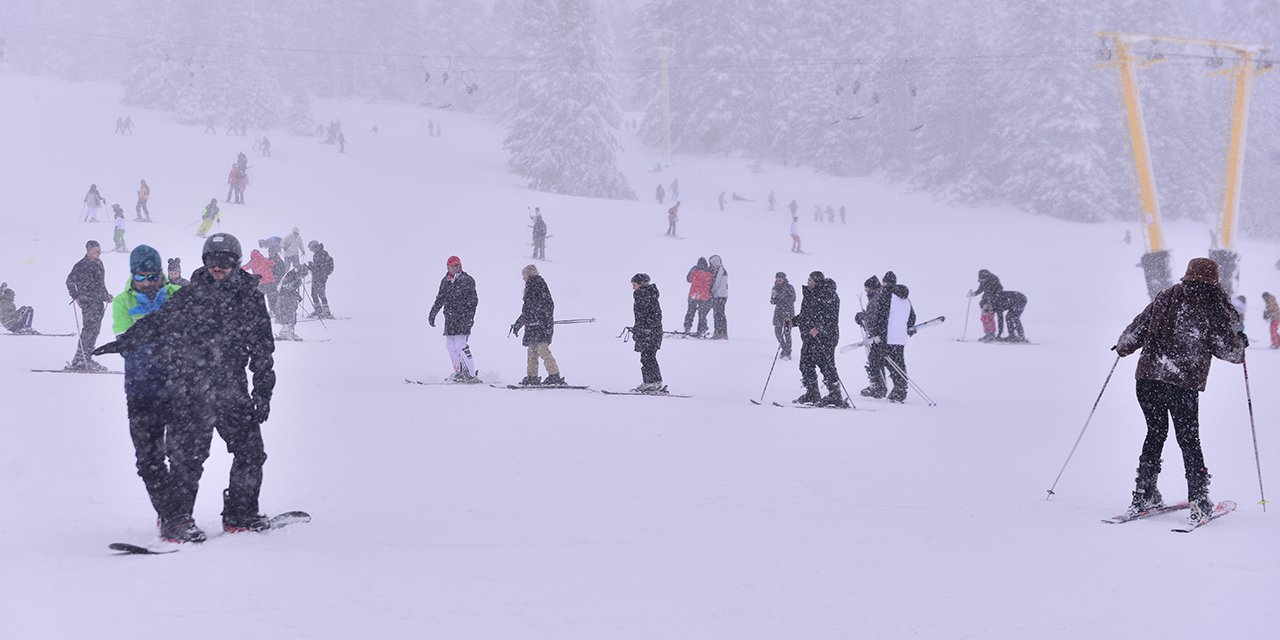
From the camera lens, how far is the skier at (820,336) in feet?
41.9

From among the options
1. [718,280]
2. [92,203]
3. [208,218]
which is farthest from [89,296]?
[92,203]

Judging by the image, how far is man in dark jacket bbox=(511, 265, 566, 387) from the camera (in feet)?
44.5

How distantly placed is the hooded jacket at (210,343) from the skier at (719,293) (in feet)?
51.2

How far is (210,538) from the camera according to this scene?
5.84m

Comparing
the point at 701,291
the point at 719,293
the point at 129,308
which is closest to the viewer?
the point at 129,308

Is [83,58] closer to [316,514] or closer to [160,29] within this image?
[160,29]

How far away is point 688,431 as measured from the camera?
1040 cm

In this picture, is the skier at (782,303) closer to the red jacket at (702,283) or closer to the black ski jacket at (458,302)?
the red jacket at (702,283)

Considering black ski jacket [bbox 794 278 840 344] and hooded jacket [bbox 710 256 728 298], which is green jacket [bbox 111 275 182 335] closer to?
black ski jacket [bbox 794 278 840 344]

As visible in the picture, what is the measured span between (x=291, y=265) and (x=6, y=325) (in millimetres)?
6121

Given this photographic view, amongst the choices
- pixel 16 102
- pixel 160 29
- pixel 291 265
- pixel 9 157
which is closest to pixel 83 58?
pixel 160 29

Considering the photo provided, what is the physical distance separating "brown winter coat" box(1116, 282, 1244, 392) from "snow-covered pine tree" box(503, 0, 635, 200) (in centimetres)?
4607

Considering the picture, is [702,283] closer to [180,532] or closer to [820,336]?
[820,336]

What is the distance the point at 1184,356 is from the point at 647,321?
7.70 meters
